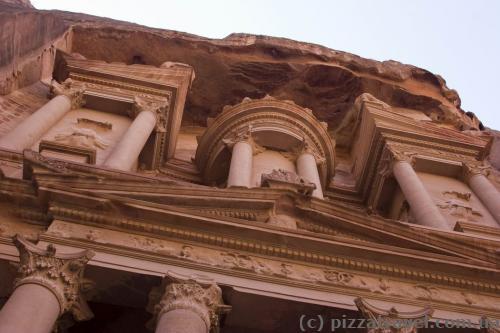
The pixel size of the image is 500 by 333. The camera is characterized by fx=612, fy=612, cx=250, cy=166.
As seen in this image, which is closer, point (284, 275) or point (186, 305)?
point (186, 305)

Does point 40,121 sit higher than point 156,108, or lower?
lower

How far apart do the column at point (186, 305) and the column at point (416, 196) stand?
9766mm

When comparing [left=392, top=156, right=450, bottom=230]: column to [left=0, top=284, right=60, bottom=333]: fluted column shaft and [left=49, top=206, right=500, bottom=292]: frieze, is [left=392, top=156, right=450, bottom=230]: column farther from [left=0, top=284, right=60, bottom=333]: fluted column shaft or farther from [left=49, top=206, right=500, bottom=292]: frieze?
[left=0, top=284, right=60, bottom=333]: fluted column shaft

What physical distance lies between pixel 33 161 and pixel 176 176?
11.4m

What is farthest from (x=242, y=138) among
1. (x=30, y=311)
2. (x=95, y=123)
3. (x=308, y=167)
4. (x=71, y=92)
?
(x=30, y=311)

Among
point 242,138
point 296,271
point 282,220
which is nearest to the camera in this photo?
point 296,271

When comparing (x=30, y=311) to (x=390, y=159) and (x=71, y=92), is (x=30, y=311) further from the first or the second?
(x=390, y=159)

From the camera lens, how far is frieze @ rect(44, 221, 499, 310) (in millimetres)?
9391

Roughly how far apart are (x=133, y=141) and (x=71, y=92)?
3837mm

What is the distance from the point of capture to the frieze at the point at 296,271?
9391 mm

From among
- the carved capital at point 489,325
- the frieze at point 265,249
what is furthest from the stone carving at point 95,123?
the carved capital at point 489,325

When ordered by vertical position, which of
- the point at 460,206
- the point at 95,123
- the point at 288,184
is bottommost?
the point at 288,184

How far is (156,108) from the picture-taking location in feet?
69.2

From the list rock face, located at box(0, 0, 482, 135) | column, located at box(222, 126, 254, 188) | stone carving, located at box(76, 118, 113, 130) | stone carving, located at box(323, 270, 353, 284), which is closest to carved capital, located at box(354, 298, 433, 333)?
stone carving, located at box(323, 270, 353, 284)
